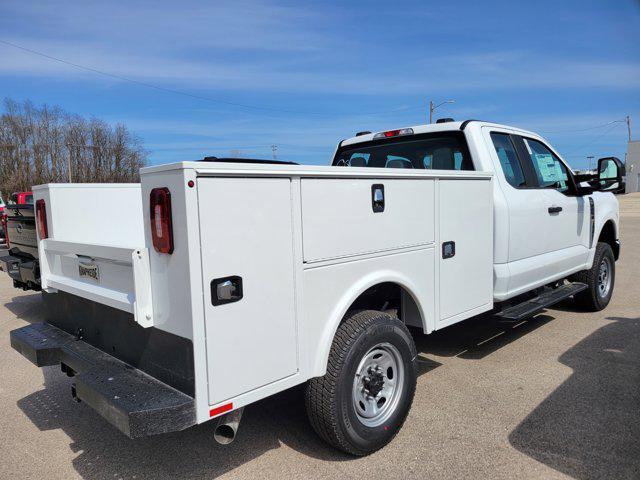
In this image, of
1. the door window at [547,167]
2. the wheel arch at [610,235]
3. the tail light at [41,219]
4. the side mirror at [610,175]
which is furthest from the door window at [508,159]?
the tail light at [41,219]

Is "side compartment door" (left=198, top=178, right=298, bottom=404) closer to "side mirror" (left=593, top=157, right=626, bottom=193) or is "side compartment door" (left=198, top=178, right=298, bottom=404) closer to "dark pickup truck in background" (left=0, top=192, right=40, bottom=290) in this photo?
"dark pickup truck in background" (left=0, top=192, right=40, bottom=290)

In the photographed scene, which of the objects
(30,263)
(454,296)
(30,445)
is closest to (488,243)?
(454,296)

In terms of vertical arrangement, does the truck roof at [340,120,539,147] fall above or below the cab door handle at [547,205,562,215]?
above

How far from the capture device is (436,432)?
3479mm

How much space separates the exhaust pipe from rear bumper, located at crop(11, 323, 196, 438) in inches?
9.4

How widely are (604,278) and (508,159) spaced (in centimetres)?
309

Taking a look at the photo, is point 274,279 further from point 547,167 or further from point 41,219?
point 547,167

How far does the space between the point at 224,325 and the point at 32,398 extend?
287 cm

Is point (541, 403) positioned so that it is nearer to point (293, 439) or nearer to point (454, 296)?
point (454, 296)

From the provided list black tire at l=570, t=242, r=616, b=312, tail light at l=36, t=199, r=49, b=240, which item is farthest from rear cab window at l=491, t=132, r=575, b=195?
tail light at l=36, t=199, r=49, b=240

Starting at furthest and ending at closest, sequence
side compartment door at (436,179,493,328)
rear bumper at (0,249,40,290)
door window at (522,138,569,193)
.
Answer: rear bumper at (0,249,40,290) → door window at (522,138,569,193) → side compartment door at (436,179,493,328)

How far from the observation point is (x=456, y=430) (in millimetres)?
3498

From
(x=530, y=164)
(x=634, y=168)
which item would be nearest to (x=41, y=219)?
(x=530, y=164)

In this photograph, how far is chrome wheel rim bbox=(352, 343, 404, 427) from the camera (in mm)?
3148
